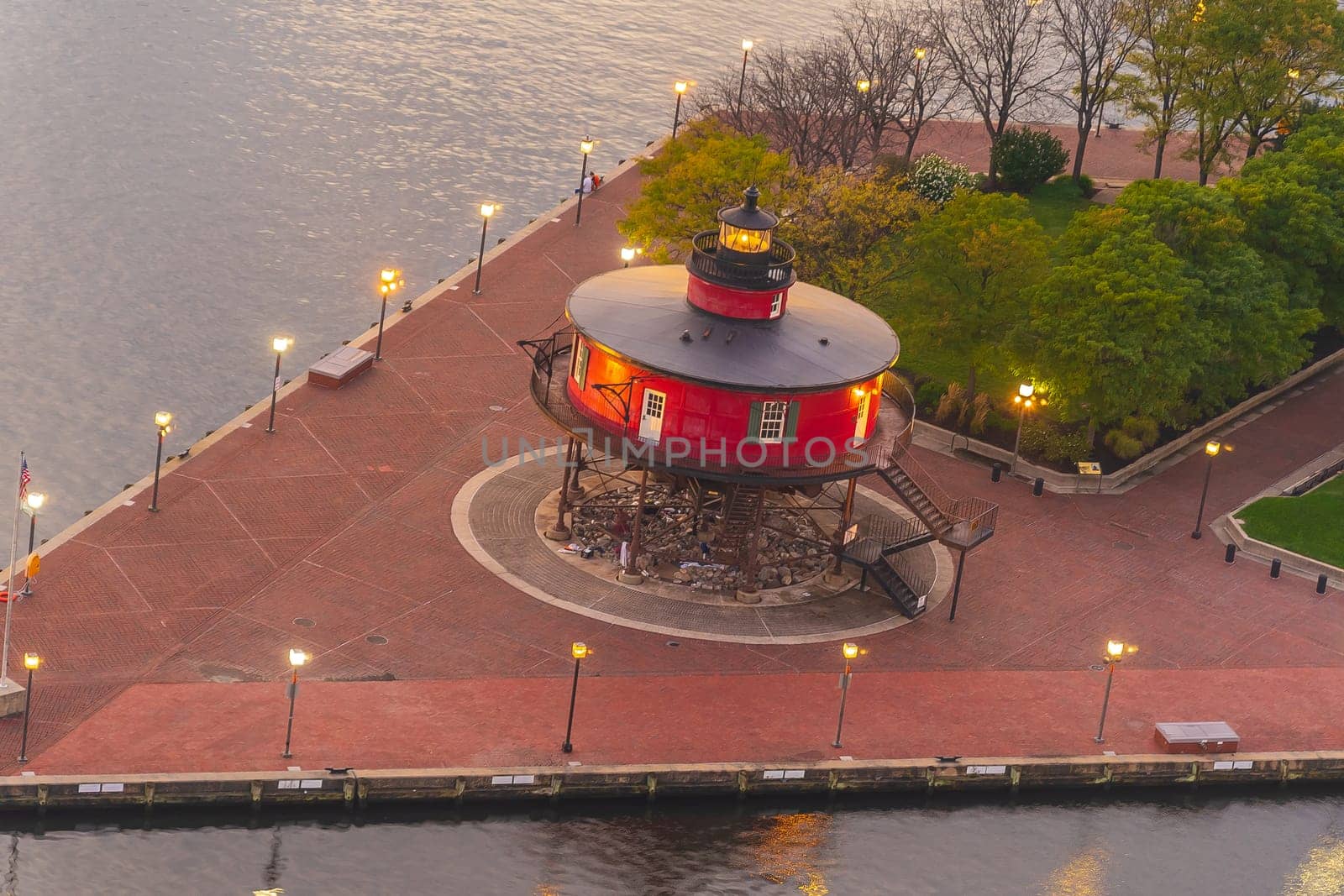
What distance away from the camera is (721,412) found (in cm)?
7312

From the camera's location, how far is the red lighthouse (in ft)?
240

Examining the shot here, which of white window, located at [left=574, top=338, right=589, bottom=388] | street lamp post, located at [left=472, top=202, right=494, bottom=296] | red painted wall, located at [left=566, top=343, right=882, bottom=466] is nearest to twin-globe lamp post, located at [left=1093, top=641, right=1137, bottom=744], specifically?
red painted wall, located at [left=566, top=343, right=882, bottom=466]

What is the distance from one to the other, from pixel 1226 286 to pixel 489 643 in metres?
37.1

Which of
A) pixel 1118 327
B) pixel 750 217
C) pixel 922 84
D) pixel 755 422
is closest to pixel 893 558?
pixel 755 422

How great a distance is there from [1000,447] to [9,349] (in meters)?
44.7

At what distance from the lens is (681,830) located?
216 feet

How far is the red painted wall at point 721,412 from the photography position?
73.0 meters

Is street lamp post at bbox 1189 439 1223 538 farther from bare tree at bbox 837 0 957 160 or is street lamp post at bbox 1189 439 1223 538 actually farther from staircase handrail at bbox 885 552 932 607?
bare tree at bbox 837 0 957 160

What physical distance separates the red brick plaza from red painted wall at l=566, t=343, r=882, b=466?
696 cm

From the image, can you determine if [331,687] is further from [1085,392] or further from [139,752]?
[1085,392]

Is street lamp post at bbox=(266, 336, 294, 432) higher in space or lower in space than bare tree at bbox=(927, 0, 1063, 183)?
lower

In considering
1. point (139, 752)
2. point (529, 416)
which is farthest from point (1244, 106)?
point (139, 752)

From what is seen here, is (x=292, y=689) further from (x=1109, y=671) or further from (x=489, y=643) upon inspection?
(x=1109, y=671)

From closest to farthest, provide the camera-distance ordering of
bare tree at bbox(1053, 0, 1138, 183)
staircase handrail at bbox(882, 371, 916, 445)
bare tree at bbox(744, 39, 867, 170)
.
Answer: staircase handrail at bbox(882, 371, 916, 445) < bare tree at bbox(744, 39, 867, 170) < bare tree at bbox(1053, 0, 1138, 183)
